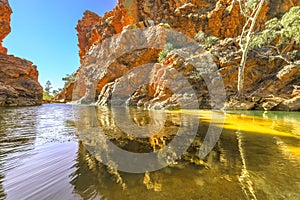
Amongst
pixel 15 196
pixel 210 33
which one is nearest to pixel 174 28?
pixel 210 33

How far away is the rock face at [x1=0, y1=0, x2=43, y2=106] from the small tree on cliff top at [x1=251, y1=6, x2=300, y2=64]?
36944mm

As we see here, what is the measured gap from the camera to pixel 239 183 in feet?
6.53

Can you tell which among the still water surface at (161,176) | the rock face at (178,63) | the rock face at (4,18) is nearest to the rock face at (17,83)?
the rock face at (4,18)

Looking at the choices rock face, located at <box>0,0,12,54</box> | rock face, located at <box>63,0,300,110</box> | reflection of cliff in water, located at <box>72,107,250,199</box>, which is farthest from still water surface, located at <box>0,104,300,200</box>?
rock face, located at <box>0,0,12,54</box>

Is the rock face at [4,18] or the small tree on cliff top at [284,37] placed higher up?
the rock face at [4,18]

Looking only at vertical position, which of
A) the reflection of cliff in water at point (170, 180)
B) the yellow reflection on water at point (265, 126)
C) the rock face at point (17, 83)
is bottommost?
the reflection of cliff in water at point (170, 180)

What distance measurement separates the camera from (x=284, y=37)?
17.5 meters

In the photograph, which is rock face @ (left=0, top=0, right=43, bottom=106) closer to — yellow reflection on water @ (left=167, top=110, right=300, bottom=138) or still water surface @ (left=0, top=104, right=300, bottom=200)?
still water surface @ (left=0, top=104, right=300, bottom=200)

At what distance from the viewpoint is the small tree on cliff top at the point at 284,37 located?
15.4 metres

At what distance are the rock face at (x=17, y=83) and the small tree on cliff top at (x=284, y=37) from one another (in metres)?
36.9

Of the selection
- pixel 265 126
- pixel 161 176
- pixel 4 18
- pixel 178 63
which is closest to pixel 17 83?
pixel 4 18

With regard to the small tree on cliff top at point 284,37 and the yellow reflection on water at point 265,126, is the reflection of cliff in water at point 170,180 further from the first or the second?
the small tree on cliff top at point 284,37

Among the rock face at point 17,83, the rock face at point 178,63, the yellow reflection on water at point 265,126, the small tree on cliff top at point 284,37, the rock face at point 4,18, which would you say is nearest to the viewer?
the yellow reflection on water at point 265,126

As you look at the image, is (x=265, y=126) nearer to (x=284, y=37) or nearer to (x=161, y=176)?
(x=161, y=176)
